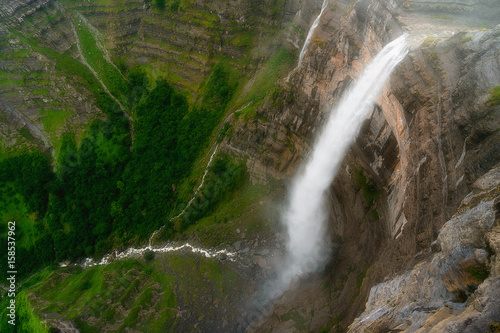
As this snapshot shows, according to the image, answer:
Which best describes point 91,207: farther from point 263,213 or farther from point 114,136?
point 263,213

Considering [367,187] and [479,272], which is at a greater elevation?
[367,187]

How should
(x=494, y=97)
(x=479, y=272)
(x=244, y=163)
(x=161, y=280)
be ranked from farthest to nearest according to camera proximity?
(x=244, y=163)
(x=161, y=280)
(x=494, y=97)
(x=479, y=272)

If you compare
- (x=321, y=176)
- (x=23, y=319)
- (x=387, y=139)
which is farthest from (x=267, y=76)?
(x=23, y=319)

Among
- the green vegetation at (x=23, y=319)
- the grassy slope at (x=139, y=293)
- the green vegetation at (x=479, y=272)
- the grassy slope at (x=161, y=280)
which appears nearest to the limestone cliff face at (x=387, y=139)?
the green vegetation at (x=479, y=272)

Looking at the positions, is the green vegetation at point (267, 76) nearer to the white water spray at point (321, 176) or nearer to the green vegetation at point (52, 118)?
the white water spray at point (321, 176)

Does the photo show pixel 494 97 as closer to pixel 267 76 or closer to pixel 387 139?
pixel 387 139
